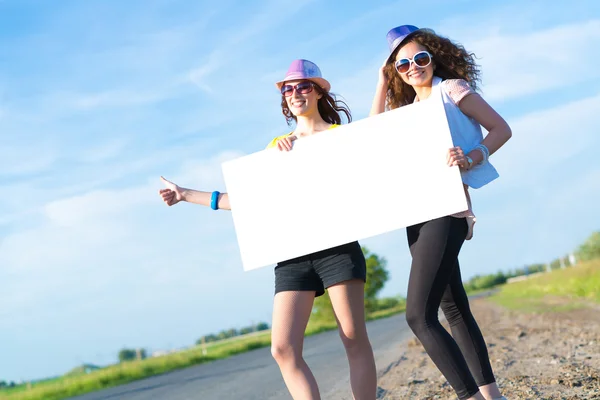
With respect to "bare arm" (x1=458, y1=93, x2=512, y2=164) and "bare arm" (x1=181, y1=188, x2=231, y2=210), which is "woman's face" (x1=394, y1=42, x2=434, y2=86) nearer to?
"bare arm" (x1=458, y1=93, x2=512, y2=164)

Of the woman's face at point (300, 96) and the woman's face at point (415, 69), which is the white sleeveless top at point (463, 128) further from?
the woman's face at point (300, 96)

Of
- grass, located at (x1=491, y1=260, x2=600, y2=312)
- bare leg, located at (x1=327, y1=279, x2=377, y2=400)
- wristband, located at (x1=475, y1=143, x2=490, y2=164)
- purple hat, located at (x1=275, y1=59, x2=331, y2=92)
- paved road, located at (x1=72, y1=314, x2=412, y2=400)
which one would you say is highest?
purple hat, located at (x1=275, y1=59, x2=331, y2=92)

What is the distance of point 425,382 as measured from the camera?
785 cm

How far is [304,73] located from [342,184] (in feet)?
2.18

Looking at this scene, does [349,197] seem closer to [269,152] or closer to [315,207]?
[315,207]

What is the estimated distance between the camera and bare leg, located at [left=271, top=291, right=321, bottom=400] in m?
4.13

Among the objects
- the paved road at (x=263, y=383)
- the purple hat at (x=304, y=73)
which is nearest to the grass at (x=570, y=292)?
the paved road at (x=263, y=383)

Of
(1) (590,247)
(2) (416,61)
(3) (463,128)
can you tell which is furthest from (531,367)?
(1) (590,247)

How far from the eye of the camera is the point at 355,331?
4242 millimetres

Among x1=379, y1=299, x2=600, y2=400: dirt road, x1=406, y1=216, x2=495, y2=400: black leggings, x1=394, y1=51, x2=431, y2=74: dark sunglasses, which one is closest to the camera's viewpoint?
x1=406, y1=216, x2=495, y2=400: black leggings

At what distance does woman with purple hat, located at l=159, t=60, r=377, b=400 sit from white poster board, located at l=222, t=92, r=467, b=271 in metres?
0.10

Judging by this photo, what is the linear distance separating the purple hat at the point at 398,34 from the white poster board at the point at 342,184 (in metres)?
0.45

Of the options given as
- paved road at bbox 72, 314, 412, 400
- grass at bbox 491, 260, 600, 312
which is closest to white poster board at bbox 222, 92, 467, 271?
paved road at bbox 72, 314, 412, 400

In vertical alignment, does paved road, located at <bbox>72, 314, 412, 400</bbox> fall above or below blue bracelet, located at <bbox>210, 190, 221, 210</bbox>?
below
